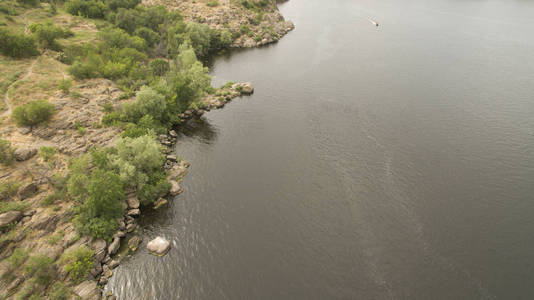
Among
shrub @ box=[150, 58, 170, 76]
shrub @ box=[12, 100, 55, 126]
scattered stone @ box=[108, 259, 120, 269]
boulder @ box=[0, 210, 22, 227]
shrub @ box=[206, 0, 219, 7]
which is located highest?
shrub @ box=[206, 0, 219, 7]

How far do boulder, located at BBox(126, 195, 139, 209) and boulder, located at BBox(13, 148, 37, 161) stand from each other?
58.9ft

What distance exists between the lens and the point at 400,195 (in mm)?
54906

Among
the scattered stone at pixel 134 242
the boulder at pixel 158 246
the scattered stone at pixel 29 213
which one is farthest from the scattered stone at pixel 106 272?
the scattered stone at pixel 29 213

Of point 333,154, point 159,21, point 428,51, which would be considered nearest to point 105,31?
point 159,21

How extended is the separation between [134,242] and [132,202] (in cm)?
797

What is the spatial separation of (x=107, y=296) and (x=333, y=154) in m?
46.7

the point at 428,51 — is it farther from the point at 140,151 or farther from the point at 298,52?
the point at 140,151

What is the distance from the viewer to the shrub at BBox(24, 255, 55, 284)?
38.1 metres

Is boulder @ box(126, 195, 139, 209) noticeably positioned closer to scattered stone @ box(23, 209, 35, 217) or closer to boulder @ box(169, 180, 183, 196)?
boulder @ box(169, 180, 183, 196)

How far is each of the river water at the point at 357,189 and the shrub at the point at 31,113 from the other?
85.0ft

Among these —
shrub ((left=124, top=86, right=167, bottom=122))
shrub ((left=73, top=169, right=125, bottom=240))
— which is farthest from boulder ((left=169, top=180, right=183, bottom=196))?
shrub ((left=124, top=86, right=167, bottom=122))

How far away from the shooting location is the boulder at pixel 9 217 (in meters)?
41.8

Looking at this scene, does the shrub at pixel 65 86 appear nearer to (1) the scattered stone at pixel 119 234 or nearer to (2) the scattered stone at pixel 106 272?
(1) the scattered stone at pixel 119 234

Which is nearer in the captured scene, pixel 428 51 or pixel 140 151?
pixel 140 151
